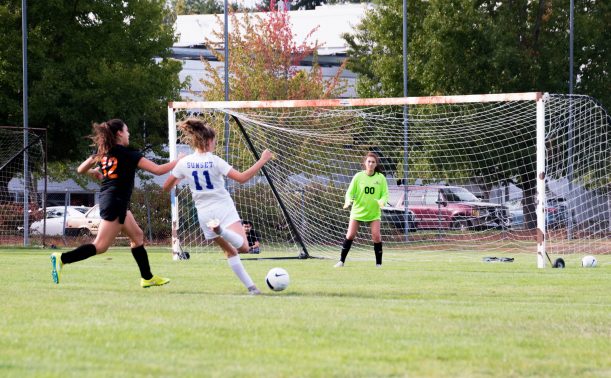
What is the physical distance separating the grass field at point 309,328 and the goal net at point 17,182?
1493cm

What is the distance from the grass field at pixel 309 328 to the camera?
6.54 m

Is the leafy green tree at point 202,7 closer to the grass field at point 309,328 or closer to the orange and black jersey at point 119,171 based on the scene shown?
the grass field at point 309,328

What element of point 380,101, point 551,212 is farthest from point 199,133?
point 551,212

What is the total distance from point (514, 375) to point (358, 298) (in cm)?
480

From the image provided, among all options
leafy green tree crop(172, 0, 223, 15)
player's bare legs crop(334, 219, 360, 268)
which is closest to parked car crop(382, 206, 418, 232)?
player's bare legs crop(334, 219, 360, 268)

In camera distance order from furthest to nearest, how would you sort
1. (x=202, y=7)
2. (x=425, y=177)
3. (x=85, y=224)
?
(x=202, y=7), (x=85, y=224), (x=425, y=177)

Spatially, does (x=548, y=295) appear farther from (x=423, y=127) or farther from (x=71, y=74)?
(x=71, y=74)

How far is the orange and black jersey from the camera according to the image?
11.7 m

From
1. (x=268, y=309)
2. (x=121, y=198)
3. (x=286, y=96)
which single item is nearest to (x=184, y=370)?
(x=268, y=309)

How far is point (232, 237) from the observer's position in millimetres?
11211

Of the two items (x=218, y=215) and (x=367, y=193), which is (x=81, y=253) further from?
(x=367, y=193)

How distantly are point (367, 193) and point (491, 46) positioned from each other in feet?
53.4

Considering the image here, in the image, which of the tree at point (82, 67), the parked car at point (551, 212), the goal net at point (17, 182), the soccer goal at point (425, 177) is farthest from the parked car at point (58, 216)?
the parked car at point (551, 212)

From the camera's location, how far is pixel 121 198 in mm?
11719
